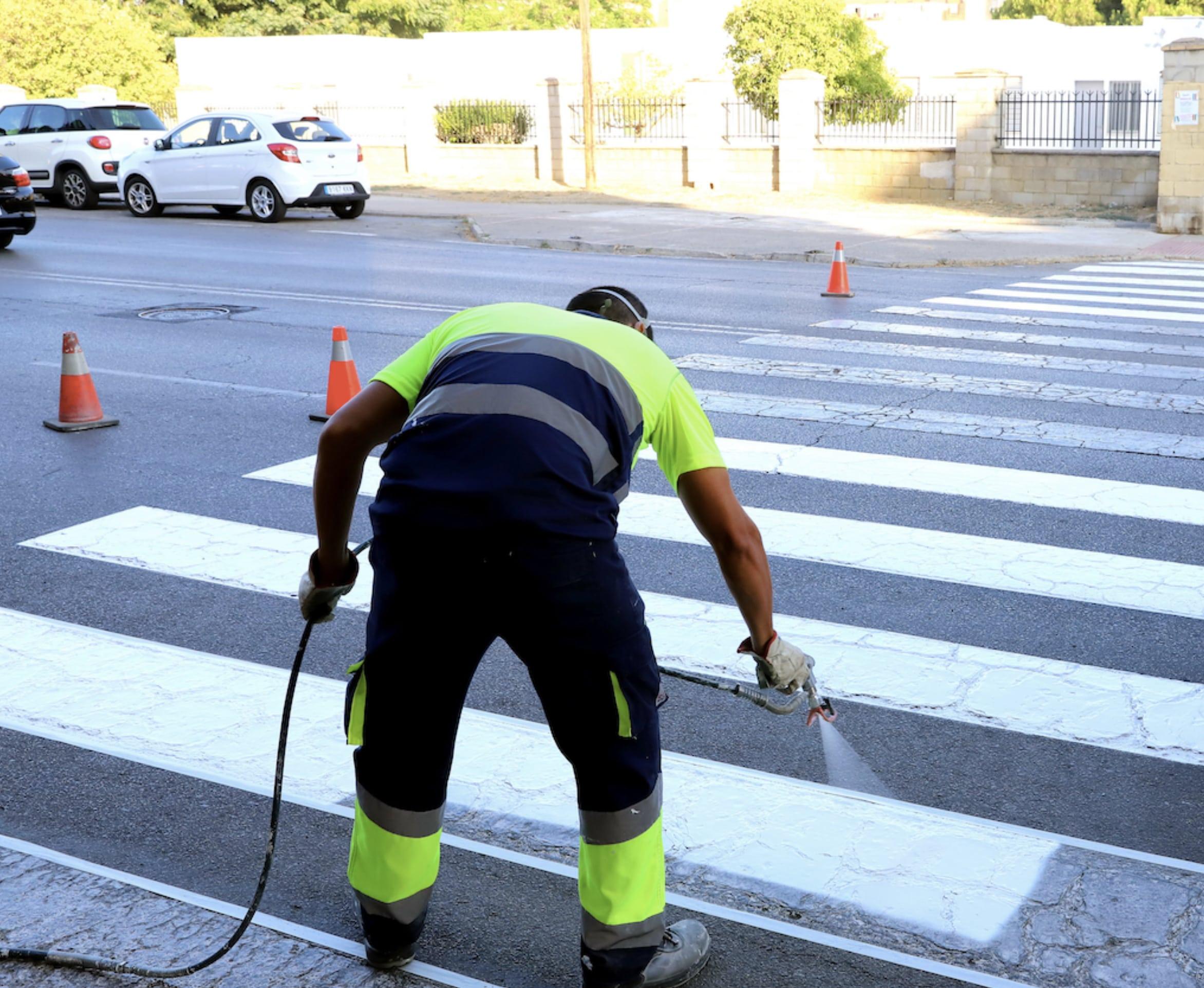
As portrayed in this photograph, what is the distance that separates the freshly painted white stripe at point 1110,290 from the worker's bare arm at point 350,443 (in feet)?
40.6

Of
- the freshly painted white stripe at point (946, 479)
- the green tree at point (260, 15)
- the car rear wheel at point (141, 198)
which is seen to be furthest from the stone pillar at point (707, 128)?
the green tree at point (260, 15)

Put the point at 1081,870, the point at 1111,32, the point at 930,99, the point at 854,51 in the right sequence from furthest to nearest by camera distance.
Result: the point at 1111,32 → the point at 854,51 → the point at 930,99 → the point at 1081,870

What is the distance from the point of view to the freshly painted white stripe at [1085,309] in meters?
12.9

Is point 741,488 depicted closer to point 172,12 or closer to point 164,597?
point 164,597

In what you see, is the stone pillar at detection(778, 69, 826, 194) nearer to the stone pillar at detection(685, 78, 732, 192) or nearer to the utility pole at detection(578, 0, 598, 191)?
the stone pillar at detection(685, 78, 732, 192)

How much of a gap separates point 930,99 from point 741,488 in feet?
67.3

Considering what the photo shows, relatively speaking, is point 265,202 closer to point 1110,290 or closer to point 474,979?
point 1110,290

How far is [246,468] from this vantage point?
800cm

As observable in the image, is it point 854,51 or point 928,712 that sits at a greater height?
point 854,51

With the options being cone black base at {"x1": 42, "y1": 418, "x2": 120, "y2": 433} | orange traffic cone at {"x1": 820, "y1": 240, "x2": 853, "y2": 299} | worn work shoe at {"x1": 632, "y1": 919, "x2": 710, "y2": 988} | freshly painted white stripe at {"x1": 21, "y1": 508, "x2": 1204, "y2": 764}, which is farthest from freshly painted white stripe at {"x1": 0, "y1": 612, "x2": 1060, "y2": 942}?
orange traffic cone at {"x1": 820, "y1": 240, "x2": 853, "y2": 299}

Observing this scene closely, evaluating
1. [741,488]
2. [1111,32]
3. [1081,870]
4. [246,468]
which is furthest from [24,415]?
[1111,32]

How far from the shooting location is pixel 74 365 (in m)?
8.94

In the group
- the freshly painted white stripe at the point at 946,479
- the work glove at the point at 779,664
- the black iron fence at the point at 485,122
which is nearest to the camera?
the work glove at the point at 779,664

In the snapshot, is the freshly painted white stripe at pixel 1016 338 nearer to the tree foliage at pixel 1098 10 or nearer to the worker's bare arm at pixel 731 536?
the worker's bare arm at pixel 731 536
